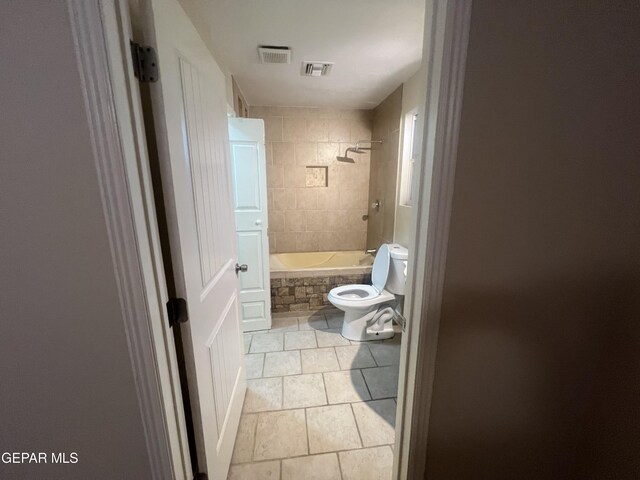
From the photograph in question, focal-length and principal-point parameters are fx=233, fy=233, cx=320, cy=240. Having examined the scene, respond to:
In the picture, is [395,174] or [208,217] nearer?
[208,217]

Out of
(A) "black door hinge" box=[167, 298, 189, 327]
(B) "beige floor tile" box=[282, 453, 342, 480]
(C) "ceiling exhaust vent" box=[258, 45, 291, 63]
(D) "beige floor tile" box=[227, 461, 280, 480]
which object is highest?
(C) "ceiling exhaust vent" box=[258, 45, 291, 63]

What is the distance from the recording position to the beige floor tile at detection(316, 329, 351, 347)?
2.11m

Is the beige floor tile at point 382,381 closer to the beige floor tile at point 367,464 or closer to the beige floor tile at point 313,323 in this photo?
the beige floor tile at point 367,464

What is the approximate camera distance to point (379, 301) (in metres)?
2.07

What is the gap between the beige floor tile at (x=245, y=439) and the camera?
124 centimetres

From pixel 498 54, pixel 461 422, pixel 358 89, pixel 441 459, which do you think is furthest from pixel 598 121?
pixel 358 89

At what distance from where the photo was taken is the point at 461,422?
81 centimetres

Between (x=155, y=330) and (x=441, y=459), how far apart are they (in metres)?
1.07

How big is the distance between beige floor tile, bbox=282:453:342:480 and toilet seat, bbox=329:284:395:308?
1.02 meters

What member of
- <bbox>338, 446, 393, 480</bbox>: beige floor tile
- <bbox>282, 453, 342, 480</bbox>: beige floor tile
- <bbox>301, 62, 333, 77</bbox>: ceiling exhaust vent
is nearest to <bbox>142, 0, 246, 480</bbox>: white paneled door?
<bbox>282, 453, 342, 480</bbox>: beige floor tile

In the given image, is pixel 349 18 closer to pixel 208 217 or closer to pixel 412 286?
pixel 208 217

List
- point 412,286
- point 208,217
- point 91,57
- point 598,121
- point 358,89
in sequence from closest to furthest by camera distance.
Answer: point 91,57
point 598,121
point 412,286
point 208,217
point 358,89

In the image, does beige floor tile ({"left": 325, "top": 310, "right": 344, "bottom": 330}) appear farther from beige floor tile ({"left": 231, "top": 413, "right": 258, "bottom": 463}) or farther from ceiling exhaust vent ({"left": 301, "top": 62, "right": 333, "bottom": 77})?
ceiling exhaust vent ({"left": 301, "top": 62, "right": 333, "bottom": 77})

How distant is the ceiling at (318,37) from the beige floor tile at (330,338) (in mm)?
2362
